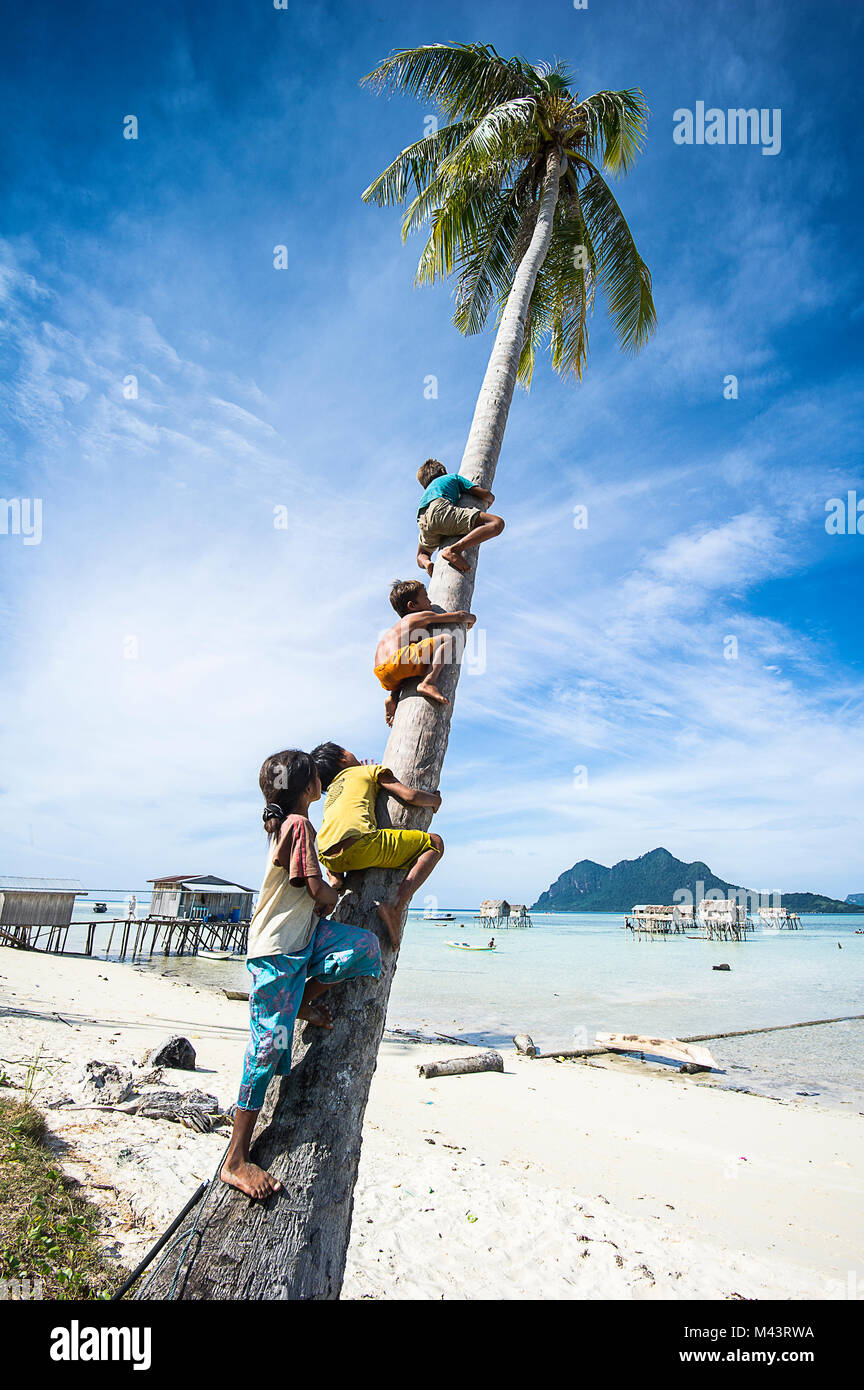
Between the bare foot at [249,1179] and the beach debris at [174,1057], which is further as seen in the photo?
the beach debris at [174,1057]

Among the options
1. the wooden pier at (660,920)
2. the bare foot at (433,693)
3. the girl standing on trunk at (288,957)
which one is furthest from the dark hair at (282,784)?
the wooden pier at (660,920)

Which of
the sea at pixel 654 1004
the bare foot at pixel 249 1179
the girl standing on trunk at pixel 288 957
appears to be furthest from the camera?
the sea at pixel 654 1004

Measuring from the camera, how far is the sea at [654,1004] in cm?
1376

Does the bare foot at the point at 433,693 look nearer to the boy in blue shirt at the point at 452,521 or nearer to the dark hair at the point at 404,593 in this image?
the dark hair at the point at 404,593

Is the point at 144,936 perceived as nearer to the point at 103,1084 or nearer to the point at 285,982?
the point at 103,1084

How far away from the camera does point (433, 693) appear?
10.7 ft

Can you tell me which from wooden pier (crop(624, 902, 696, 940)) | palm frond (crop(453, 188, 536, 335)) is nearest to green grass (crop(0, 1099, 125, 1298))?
palm frond (crop(453, 188, 536, 335))

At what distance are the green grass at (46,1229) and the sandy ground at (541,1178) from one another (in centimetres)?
21

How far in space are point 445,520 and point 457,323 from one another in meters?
6.82

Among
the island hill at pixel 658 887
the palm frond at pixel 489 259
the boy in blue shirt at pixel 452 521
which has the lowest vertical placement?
the island hill at pixel 658 887

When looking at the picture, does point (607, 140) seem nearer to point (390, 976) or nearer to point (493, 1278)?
point (390, 976)

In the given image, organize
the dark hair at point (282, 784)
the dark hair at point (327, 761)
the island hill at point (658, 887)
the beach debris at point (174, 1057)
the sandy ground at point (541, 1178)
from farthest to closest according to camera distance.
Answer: the island hill at point (658, 887), the beach debris at point (174, 1057), the sandy ground at point (541, 1178), the dark hair at point (327, 761), the dark hair at point (282, 784)

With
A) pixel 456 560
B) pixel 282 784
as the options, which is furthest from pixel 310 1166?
pixel 456 560

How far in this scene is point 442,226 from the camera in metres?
8.18
